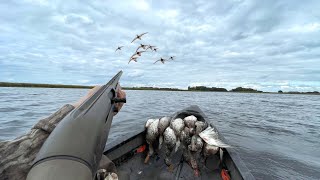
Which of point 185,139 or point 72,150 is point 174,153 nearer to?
point 185,139

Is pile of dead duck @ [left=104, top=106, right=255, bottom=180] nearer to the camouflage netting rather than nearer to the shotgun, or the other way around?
the camouflage netting

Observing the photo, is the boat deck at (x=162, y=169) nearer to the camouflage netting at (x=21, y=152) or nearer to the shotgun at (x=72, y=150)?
the camouflage netting at (x=21, y=152)

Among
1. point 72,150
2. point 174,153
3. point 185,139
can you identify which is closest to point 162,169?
point 174,153

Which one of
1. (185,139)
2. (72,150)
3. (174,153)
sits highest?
(72,150)

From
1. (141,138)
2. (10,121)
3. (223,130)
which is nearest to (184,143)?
(141,138)

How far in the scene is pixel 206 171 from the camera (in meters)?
6.18

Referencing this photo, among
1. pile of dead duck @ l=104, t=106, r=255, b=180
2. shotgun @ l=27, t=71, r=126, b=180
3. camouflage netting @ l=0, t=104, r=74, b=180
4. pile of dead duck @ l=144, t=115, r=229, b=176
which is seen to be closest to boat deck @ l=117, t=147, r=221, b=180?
pile of dead duck @ l=104, t=106, r=255, b=180

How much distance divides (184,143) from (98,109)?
431cm

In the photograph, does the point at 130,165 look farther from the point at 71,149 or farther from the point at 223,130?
the point at 223,130

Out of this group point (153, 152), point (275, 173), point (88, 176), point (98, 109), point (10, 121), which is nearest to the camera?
point (88, 176)

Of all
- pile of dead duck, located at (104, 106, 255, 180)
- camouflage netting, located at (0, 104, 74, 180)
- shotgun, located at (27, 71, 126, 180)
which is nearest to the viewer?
shotgun, located at (27, 71, 126, 180)

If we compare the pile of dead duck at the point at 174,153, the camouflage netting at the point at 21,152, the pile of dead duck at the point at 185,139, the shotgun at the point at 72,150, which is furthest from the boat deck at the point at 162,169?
the shotgun at the point at 72,150

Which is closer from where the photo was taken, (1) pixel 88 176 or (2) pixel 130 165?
(1) pixel 88 176

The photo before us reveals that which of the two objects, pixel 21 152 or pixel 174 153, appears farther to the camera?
pixel 174 153
